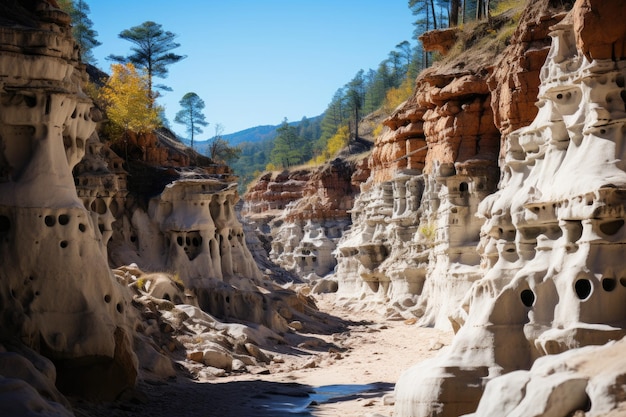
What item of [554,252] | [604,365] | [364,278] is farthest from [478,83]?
[604,365]

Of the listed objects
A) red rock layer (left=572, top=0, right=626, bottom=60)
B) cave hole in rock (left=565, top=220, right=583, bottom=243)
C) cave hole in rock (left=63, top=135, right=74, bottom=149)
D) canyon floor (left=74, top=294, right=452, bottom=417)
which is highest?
red rock layer (left=572, top=0, right=626, bottom=60)

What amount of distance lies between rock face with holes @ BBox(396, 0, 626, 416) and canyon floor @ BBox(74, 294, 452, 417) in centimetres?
368

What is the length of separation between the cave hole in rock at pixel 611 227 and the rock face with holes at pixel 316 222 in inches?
2627

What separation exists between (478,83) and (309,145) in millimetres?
96762

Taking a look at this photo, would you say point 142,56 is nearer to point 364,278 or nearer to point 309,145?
point 364,278

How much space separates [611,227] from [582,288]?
6.31 ft

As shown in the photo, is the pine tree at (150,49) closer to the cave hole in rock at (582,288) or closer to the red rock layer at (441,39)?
the red rock layer at (441,39)

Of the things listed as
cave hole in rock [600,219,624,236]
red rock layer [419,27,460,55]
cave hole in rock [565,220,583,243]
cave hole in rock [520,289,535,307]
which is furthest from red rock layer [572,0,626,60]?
red rock layer [419,27,460,55]

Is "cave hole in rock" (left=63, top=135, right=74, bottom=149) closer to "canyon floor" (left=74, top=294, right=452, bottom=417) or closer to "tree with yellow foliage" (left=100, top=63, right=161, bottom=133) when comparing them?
"canyon floor" (left=74, top=294, right=452, bottom=417)

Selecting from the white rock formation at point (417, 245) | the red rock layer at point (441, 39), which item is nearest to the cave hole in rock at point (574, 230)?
the white rock formation at point (417, 245)

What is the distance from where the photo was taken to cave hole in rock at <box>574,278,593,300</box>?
23.4 m

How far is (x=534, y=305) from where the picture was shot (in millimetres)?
24438

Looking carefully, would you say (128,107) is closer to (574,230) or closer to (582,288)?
(574,230)

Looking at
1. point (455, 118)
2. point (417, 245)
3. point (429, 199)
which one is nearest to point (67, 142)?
point (455, 118)
